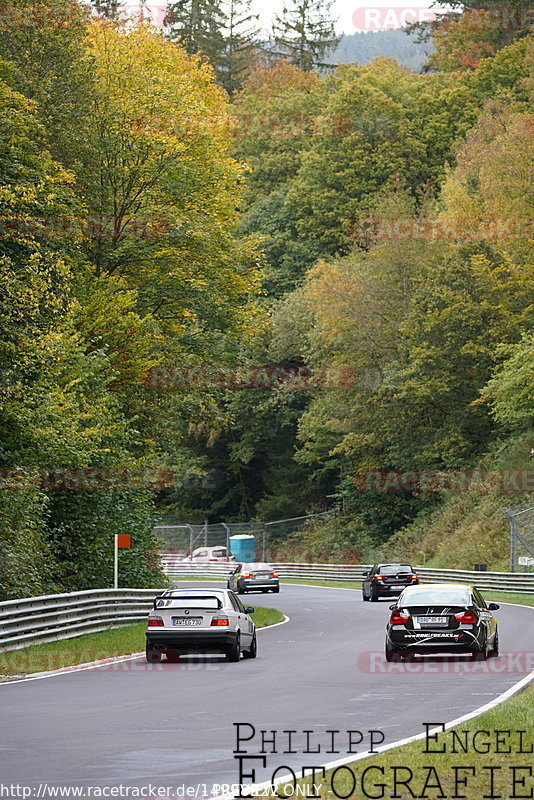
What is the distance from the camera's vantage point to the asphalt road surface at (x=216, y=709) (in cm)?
1034

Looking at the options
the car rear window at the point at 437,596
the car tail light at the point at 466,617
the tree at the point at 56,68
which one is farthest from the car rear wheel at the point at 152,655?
the tree at the point at 56,68

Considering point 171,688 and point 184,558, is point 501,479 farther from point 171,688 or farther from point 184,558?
point 171,688

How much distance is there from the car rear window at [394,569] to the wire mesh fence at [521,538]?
5.24m

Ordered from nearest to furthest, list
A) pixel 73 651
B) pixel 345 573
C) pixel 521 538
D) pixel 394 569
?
1. pixel 73 651
2. pixel 394 569
3. pixel 521 538
4. pixel 345 573

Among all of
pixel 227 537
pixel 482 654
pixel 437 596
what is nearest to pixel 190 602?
pixel 437 596

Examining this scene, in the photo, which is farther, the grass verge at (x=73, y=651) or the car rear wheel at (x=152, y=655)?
the car rear wheel at (x=152, y=655)

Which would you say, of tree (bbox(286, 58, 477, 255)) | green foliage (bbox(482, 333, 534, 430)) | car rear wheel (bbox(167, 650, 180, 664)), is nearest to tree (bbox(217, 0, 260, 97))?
tree (bbox(286, 58, 477, 255))

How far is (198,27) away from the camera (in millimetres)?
117188

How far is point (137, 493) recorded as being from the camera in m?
35.1

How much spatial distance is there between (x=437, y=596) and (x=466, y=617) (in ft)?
2.43

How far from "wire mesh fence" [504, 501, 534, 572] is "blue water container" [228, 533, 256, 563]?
2392 cm

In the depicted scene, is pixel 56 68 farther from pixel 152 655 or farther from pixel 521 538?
→ pixel 521 538

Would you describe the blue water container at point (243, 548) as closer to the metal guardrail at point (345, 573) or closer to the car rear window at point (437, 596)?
the metal guardrail at point (345, 573)

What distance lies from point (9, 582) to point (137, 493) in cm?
849
